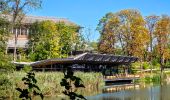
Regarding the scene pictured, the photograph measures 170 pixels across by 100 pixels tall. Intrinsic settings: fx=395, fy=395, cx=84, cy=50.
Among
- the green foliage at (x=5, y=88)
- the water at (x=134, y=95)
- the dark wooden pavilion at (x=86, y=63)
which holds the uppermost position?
the dark wooden pavilion at (x=86, y=63)

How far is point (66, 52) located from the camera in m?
61.3

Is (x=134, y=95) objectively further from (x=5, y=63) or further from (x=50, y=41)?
(x=50, y=41)

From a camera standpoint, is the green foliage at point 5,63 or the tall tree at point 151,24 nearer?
the green foliage at point 5,63

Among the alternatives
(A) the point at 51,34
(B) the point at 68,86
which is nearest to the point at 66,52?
(A) the point at 51,34

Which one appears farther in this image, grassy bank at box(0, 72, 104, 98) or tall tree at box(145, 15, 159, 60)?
A: tall tree at box(145, 15, 159, 60)

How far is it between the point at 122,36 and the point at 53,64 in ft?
49.3

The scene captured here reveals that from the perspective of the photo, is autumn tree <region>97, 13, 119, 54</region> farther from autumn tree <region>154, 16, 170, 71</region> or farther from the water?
the water

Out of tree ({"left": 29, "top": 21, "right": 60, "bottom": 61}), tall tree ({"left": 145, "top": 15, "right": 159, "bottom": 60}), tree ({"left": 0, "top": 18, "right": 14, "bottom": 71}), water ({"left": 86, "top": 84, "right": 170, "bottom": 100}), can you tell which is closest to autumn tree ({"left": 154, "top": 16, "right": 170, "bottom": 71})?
tall tree ({"left": 145, "top": 15, "right": 159, "bottom": 60})

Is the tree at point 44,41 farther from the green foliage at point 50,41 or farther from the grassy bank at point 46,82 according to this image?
the grassy bank at point 46,82

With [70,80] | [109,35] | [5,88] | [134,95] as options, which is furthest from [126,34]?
[70,80]

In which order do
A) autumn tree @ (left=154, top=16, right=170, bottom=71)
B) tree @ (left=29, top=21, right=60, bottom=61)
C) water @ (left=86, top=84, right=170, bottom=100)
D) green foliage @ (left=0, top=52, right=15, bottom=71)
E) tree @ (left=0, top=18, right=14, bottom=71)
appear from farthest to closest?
autumn tree @ (left=154, top=16, right=170, bottom=71) < tree @ (left=29, top=21, right=60, bottom=61) < water @ (left=86, top=84, right=170, bottom=100) < green foliage @ (left=0, top=52, right=15, bottom=71) < tree @ (left=0, top=18, right=14, bottom=71)

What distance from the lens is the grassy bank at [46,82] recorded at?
27269 mm

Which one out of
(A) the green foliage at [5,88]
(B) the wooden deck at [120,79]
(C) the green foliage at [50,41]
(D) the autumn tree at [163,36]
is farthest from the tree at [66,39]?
(A) the green foliage at [5,88]

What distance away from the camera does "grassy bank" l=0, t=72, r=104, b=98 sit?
89.5 feet
